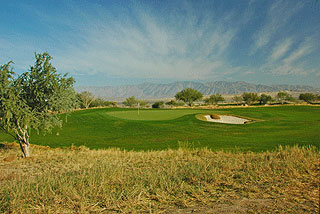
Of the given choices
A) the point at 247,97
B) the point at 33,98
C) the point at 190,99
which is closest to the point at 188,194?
the point at 33,98

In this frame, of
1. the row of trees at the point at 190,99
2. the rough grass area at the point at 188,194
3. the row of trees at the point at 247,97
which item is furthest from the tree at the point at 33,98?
the row of trees at the point at 247,97

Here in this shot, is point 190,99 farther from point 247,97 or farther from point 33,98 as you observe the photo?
point 33,98

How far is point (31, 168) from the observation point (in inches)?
277

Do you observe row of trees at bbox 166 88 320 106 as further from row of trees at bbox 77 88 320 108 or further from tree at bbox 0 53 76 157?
tree at bbox 0 53 76 157

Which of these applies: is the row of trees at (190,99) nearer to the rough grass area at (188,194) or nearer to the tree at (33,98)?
the tree at (33,98)

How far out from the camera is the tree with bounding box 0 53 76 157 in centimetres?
789

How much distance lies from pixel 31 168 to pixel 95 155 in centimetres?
255

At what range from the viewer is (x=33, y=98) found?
29.0ft

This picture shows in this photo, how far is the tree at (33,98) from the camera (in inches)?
311

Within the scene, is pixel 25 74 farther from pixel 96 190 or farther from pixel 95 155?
pixel 96 190

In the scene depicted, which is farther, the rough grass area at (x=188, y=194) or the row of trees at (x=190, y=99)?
the row of trees at (x=190, y=99)

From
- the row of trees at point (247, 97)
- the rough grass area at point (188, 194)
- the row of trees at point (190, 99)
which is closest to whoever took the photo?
the rough grass area at point (188, 194)

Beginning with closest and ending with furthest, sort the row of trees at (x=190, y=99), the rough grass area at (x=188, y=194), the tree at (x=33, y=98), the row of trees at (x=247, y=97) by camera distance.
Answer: the rough grass area at (x=188, y=194) → the tree at (x=33, y=98) → the row of trees at (x=190, y=99) → the row of trees at (x=247, y=97)

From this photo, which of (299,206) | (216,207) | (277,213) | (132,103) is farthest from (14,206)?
(132,103)
